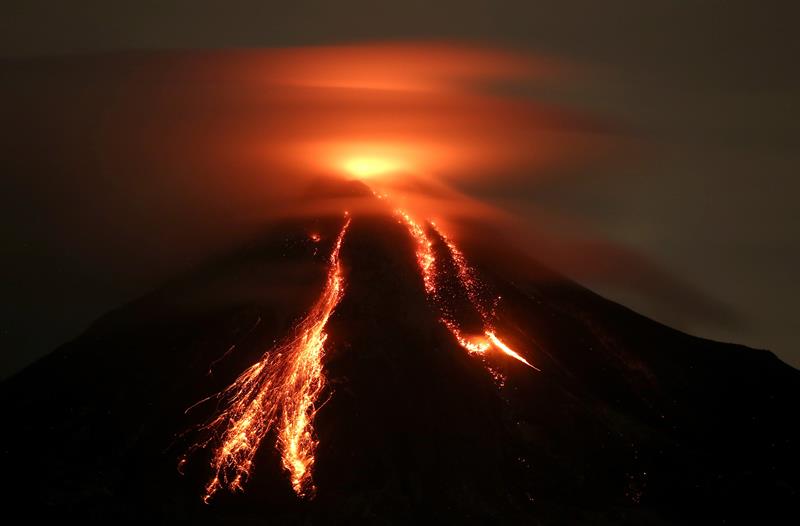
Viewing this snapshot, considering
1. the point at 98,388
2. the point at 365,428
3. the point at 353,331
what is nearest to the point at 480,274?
the point at 353,331

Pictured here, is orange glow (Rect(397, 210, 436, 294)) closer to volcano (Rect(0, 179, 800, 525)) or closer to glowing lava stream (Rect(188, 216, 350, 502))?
volcano (Rect(0, 179, 800, 525))

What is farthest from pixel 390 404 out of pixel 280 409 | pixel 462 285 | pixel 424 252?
pixel 424 252

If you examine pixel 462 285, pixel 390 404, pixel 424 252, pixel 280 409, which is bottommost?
pixel 280 409

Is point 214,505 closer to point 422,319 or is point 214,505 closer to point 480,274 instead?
point 422,319

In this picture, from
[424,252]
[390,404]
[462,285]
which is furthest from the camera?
[424,252]

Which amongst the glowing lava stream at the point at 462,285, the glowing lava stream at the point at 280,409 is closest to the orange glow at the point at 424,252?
the glowing lava stream at the point at 462,285

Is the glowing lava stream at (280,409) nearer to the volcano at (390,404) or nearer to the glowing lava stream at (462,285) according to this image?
the volcano at (390,404)

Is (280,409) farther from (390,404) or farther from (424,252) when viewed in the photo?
(424,252)

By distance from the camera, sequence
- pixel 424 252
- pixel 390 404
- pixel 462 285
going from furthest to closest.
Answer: pixel 424 252 → pixel 462 285 → pixel 390 404
